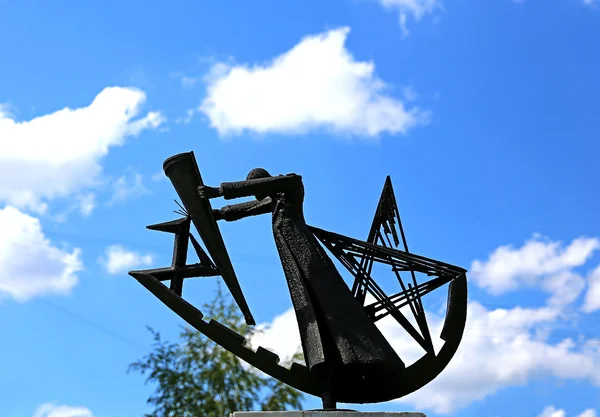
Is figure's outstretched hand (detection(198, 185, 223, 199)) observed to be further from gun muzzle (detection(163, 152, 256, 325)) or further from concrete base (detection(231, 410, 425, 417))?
concrete base (detection(231, 410, 425, 417))

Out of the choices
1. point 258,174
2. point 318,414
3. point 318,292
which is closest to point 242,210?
point 258,174

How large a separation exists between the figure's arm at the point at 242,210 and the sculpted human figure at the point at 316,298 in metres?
0.01

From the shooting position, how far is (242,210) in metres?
8.73

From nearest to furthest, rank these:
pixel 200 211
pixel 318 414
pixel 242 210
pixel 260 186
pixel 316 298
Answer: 1. pixel 318 414
2. pixel 316 298
3. pixel 260 186
4. pixel 200 211
5. pixel 242 210

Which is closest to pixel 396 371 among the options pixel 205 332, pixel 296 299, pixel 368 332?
pixel 368 332

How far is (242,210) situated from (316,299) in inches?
50.0

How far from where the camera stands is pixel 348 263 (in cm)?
882

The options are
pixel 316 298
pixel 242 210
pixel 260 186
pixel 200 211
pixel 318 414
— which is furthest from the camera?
pixel 242 210

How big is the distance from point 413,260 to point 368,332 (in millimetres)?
1050

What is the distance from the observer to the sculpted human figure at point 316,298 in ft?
26.0

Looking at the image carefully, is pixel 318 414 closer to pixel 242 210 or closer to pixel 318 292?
pixel 318 292

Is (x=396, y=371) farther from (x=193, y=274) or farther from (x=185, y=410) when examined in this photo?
(x=185, y=410)

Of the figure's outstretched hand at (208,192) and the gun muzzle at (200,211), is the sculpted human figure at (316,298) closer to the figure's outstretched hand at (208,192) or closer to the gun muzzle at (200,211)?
the figure's outstretched hand at (208,192)

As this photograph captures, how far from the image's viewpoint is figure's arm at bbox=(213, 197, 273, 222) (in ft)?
28.3
